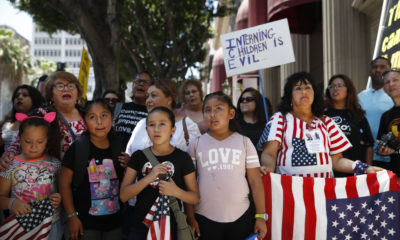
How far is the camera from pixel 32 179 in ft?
10.1

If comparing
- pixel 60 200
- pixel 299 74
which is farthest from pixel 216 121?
pixel 60 200

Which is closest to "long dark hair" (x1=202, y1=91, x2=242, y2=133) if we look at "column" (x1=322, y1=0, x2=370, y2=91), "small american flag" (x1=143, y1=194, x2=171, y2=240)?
"small american flag" (x1=143, y1=194, x2=171, y2=240)

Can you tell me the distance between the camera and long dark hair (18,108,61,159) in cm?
317

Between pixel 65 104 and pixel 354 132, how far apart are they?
3.30 metres

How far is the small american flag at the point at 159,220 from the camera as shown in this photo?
2.78 m

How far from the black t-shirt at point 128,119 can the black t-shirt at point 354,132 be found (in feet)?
7.95

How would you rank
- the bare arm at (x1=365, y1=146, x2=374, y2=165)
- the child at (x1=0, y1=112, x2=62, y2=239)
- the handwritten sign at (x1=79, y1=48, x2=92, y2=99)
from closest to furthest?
the child at (x1=0, y1=112, x2=62, y2=239), the bare arm at (x1=365, y1=146, x2=374, y2=165), the handwritten sign at (x1=79, y1=48, x2=92, y2=99)

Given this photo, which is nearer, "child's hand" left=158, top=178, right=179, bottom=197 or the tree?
"child's hand" left=158, top=178, right=179, bottom=197

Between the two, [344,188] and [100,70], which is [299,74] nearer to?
[344,188]

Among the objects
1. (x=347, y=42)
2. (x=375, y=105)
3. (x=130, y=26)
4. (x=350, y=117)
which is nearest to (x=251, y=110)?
(x=350, y=117)

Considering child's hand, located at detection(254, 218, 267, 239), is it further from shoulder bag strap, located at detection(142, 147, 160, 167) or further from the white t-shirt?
shoulder bag strap, located at detection(142, 147, 160, 167)

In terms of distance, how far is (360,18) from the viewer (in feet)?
27.0

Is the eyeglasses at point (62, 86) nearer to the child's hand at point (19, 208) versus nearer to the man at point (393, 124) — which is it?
the child's hand at point (19, 208)

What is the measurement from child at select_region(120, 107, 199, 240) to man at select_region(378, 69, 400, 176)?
2.10m
